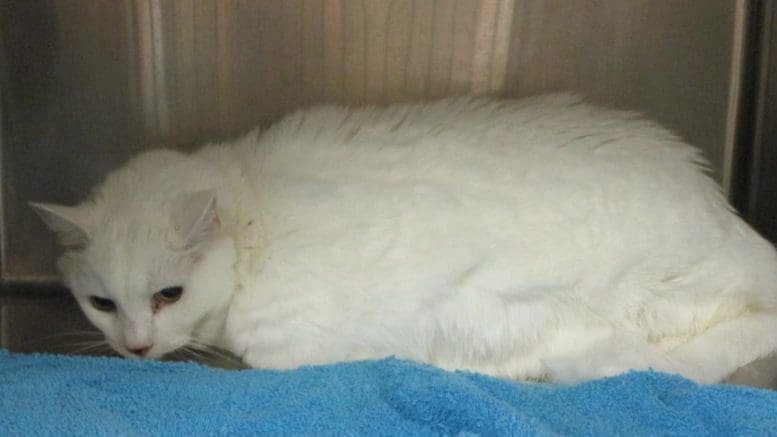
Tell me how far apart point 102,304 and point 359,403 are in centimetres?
59

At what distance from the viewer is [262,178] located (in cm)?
174

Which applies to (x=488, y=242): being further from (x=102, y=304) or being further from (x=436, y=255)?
(x=102, y=304)

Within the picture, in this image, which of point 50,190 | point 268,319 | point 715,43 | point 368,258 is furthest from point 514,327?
point 50,190

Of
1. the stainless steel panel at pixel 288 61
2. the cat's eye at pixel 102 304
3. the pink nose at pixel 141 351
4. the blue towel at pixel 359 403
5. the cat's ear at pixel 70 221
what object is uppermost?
the stainless steel panel at pixel 288 61

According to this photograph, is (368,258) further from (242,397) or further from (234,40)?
(234,40)

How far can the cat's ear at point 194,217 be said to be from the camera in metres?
1.57

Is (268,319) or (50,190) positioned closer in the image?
(268,319)

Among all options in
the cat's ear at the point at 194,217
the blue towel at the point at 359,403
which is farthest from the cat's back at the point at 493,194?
the blue towel at the point at 359,403

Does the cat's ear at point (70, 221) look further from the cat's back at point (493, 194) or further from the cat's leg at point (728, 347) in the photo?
the cat's leg at point (728, 347)

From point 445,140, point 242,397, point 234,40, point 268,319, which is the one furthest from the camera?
point 234,40

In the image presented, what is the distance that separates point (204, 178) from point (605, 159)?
2.52ft

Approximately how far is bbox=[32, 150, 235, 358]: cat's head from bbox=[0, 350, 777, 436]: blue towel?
0.11m

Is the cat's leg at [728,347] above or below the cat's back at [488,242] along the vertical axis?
below

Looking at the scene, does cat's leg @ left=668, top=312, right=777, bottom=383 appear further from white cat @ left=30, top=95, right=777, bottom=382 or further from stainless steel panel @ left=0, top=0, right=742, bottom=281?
stainless steel panel @ left=0, top=0, right=742, bottom=281
